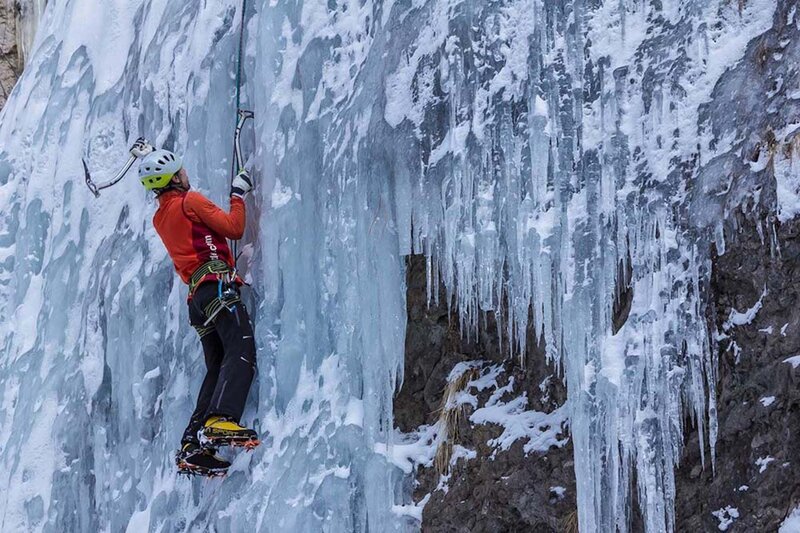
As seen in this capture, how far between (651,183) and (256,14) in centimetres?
245

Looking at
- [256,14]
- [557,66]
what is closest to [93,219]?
[256,14]

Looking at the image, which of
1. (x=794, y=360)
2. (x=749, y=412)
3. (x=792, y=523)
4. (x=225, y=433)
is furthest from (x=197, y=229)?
(x=792, y=523)

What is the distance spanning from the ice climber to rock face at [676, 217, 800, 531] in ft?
6.32

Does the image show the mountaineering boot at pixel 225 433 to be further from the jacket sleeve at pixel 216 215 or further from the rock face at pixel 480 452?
the jacket sleeve at pixel 216 215

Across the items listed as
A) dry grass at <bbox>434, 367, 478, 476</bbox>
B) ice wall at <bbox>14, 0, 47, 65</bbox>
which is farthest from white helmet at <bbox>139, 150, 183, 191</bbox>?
ice wall at <bbox>14, 0, 47, 65</bbox>

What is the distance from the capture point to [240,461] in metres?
5.20

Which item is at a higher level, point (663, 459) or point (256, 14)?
point (256, 14)

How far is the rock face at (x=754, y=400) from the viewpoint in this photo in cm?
386

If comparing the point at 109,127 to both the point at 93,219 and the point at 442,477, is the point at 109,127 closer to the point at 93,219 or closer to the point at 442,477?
the point at 93,219

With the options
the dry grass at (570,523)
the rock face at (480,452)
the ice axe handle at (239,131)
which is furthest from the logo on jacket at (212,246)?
the dry grass at (570,523)

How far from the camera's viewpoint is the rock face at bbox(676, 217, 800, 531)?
3.86 m

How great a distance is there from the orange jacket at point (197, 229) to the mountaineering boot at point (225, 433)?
0.71 meters

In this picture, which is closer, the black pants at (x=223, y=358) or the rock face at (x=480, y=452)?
the rock face at (x=480, y=452)

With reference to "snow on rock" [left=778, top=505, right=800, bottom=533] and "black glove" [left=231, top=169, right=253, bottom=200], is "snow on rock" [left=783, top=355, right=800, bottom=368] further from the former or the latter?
"black glove" [left=231, top=169, right=253, bottom=200]
